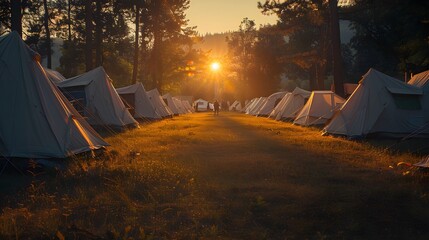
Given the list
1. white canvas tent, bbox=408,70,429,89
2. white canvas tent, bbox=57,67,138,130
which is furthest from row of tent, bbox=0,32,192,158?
white canvas tent, bbox=408,70,429,89

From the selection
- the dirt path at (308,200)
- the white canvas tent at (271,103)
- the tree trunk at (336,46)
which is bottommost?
the dirt path at (308,200)

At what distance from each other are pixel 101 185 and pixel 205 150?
568 cm

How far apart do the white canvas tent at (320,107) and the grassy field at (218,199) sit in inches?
490

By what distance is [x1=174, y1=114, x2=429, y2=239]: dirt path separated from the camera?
5.18 m

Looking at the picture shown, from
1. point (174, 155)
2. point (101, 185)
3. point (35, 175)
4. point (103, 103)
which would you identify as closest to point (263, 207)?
point (101, 185)

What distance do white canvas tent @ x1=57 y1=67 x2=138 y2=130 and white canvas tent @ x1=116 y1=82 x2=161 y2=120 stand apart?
286 inches

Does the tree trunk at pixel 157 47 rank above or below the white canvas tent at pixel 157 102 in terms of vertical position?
above

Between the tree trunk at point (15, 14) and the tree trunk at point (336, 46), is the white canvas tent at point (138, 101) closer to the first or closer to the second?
the tree trunk at point (15, 14)

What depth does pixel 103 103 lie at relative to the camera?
19.4m

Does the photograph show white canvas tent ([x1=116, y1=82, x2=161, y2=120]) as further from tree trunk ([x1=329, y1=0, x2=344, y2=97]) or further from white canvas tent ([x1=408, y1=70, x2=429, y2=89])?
white canvas tent ([x1=408, y1=70, x2=429, y2=89])

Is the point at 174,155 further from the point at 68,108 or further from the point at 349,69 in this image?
the point at 349,69

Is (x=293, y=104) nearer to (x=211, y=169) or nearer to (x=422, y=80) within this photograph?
(x=422, y=80)

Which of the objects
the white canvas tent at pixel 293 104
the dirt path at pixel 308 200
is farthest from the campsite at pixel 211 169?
the white canvas tent at pixel 293 104

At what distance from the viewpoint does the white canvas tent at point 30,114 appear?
9031mm
